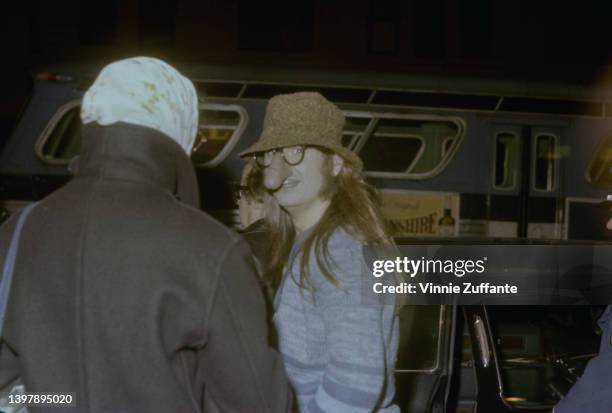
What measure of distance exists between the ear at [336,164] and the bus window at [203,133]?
518 cm

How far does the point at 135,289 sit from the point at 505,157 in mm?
7112

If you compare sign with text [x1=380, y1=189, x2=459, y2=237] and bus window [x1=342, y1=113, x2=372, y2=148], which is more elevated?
bus window [x1=342, y1=113, x2=372, y2=148]

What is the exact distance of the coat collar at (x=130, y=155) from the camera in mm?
1224

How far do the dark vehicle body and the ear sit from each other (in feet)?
16.2

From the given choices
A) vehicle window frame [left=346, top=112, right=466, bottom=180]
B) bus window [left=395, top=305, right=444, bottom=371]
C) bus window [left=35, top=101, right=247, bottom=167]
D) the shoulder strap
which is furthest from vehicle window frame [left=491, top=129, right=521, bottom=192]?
the shoulder strap

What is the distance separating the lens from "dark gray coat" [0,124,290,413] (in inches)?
45.3

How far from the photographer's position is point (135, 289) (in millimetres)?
1147

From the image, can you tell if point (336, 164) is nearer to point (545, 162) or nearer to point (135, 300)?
point (135, 300)

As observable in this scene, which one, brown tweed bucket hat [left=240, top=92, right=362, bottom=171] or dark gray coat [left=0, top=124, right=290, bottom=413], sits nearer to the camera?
dark gray coat [left=0, top=124, right=290, bottom=413]

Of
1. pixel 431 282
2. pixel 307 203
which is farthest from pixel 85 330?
pixel 431 282

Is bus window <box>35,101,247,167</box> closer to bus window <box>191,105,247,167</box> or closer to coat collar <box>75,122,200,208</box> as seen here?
bus window <box>191,105,247,167</box>

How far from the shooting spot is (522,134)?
7.47m

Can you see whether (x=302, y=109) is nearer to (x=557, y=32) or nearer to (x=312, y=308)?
(x=312, y=308)

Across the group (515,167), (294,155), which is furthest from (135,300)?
(515,167)
